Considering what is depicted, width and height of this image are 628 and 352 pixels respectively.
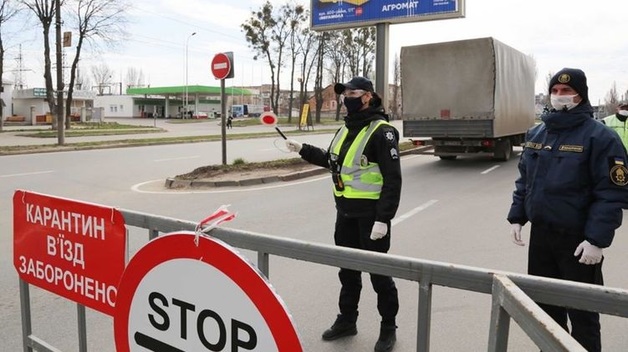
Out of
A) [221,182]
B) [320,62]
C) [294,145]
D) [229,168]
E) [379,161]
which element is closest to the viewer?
[379,161]

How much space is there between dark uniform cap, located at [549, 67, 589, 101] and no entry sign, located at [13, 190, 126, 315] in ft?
8.35

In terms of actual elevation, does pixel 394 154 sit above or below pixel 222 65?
below

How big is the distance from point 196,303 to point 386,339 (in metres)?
2.08

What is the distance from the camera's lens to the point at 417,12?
1742 centimetres

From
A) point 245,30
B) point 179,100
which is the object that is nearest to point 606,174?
point 245,30

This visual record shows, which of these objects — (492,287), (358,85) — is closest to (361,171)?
(358,85)

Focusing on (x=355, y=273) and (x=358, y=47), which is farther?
(x=358, y=47)

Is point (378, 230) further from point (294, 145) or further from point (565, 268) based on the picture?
point (565, 268)

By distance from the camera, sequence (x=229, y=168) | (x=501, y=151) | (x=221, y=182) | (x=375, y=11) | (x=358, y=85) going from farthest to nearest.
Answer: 1. (x=375, y=11)
2. (x=501, y=151)
3. (x=229, y=168)
4. (x=221, y=182)
5. (x=358, y=85)

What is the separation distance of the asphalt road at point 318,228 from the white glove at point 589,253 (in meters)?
0.56

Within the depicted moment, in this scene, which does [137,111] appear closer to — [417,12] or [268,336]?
[417,12]

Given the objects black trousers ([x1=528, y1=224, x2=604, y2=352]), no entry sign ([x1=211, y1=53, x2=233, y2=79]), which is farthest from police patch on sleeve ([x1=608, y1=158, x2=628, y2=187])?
no entry sign ([x1=211, y1=53, x2=233, y2=79])

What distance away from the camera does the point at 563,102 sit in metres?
3.10

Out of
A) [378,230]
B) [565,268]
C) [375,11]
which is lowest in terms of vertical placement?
[565,268]
